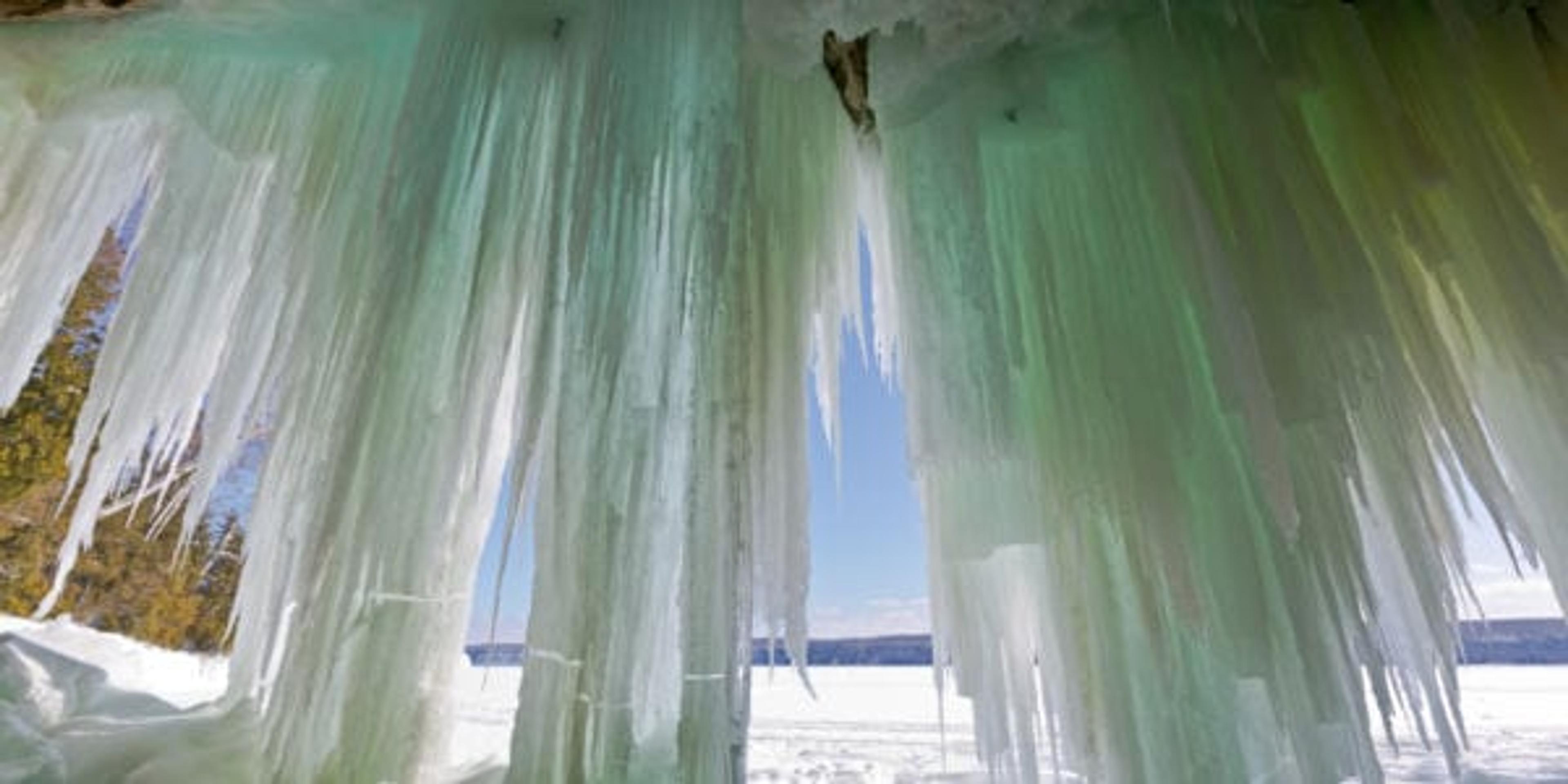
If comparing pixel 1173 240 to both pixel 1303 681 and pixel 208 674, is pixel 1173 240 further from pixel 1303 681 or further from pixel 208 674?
pixel 208 674

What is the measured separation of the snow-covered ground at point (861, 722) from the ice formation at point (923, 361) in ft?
0.83

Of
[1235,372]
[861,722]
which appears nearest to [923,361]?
[1235,372]

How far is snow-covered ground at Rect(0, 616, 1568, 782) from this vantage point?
254 centimetres

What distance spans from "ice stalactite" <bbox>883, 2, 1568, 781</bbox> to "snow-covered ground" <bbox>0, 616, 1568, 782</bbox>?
0.89 ft

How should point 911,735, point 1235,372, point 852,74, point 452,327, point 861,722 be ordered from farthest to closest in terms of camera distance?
1. point 861,722
2. point 911,735
3. point 852,74
4. point 452,327
5. point 1235,372

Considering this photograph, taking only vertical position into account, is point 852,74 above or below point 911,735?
above

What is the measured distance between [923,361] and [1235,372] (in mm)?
674

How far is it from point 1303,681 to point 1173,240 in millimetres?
982

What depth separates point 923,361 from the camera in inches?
77.2

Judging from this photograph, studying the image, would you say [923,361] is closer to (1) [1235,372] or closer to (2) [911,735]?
(1) [1235,372]

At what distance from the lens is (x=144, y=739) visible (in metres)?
1.83

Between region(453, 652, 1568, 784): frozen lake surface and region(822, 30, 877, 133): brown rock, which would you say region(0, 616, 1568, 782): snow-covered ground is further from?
region(822, 30, 877, 133): brown rock

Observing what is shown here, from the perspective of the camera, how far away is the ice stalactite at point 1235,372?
1604 mm

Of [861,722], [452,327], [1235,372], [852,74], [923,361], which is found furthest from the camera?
[861,722]
